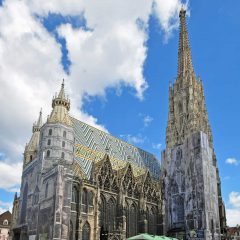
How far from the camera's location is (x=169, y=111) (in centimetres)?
7081

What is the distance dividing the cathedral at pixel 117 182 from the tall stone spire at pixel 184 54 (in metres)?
0.33

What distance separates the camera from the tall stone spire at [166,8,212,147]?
6506cm

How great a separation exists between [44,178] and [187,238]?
2609cm

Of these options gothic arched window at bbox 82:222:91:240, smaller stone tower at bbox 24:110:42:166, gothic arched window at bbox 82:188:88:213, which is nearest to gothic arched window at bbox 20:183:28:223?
smaller stone tower at bbox 24:110:42:166

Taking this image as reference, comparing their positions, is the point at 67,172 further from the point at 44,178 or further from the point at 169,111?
the point at 169,111

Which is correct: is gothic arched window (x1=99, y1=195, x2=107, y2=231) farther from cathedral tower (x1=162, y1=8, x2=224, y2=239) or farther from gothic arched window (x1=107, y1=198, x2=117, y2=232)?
cathedral tower (x1=162, y1=8, x2=224, y2=239)

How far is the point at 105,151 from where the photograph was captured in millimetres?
62125

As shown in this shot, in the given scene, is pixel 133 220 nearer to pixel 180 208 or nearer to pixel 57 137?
pixel 180 208

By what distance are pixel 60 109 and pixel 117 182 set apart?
612 inches

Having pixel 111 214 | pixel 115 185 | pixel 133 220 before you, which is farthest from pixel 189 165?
pixel 111 214

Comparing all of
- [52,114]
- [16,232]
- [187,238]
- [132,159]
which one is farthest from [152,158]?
[16,232]

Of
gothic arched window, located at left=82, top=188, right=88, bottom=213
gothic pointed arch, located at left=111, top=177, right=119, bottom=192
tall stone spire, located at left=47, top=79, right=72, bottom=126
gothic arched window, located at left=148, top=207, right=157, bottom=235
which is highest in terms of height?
tall stone spire, located at left=47, top=79, right=72, bottom=126

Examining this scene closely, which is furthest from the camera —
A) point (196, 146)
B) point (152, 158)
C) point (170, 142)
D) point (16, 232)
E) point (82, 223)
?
point (152, 158)

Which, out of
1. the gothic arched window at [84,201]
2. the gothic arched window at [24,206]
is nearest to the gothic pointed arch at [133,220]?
the gothic arched window at [84,201]
